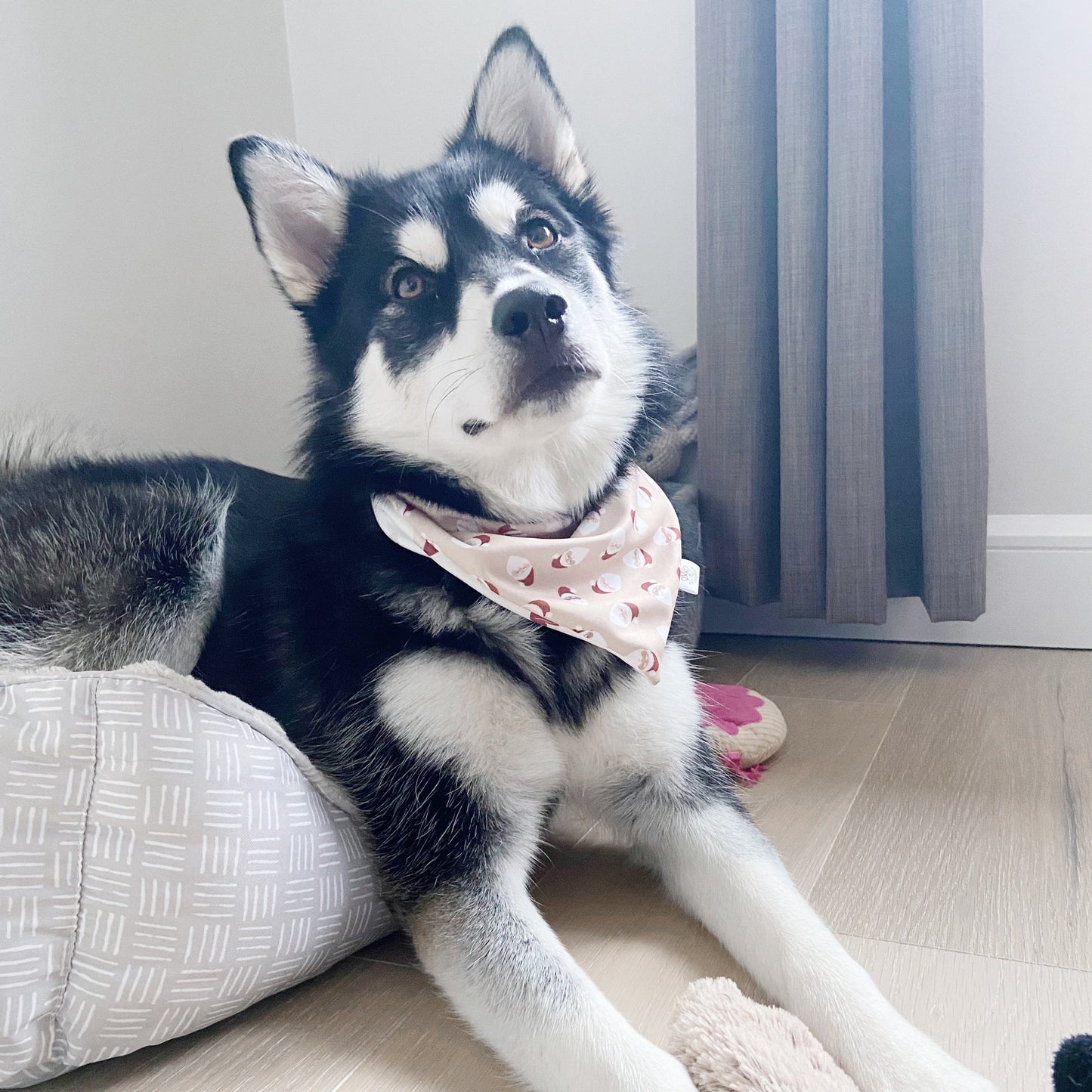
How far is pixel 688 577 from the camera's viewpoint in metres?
1.54

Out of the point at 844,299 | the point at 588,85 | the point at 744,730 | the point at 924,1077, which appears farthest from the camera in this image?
the point at 588,85

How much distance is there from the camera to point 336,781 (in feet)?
4.09

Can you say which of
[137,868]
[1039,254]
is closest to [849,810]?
[137,868]

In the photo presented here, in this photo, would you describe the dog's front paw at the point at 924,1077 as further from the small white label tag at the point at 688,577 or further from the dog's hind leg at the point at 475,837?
the small white label tag at the point at 688,577

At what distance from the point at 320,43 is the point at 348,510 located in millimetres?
2114

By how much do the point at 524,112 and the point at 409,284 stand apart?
1.23 feet

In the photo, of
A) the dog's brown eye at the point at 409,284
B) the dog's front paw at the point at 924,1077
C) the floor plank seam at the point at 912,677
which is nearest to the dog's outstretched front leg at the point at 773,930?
the dog's front paw at the point at 924,1077

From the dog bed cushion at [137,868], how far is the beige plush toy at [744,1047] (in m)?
0.45

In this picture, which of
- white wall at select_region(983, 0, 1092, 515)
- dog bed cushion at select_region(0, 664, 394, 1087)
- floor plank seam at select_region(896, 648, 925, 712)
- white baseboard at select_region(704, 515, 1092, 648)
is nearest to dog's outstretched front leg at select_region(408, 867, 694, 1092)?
dog bed cushion at select_region(0, 664, 394, 1087)

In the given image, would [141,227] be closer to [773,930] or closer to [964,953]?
[773,930]

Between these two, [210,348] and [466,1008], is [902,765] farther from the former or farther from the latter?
[210,348]

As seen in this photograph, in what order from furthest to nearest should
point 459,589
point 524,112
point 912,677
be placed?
point 912,677
point 524,112
point 459,589

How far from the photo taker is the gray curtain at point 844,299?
1.97m

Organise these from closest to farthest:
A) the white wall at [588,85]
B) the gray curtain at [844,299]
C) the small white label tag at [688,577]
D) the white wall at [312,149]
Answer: the small white label tag at [688,577] → the gray curtain at [844,299] → the white wall at [312,149] → the white wall at [588,85]
